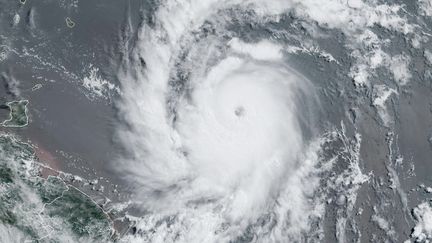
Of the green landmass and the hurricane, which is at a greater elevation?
the hurricane

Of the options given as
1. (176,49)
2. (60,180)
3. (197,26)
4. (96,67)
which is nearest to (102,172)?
(60,180)

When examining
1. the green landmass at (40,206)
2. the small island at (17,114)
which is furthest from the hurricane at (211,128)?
the small island at (17,114)

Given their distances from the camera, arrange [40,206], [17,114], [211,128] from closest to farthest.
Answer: [40,206], [17,114], [211,128]

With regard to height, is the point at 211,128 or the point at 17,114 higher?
the point at 211,128

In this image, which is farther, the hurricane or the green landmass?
the hurricane

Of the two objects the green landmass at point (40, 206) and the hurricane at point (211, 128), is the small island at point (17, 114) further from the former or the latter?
the hurricane at point (211, 128)

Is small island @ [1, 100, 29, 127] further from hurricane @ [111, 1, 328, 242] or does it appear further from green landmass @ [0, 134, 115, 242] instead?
hurricane @ [111, 1, 328, 242]

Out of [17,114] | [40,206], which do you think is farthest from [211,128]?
[17,114]

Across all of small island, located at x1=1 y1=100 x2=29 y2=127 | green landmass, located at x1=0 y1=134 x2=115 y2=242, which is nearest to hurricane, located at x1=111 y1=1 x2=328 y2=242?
green landmass, located at x1=0 y1=134 x2=115 y2=242

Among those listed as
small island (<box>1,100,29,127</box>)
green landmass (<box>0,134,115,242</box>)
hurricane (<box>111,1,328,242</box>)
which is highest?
hurricane (<box>111,1,328,242</box>)

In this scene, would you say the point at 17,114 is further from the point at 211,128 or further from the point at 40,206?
the point at 211,128

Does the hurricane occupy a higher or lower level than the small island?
higher

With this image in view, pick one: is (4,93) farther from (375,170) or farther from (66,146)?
(375,170)
